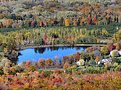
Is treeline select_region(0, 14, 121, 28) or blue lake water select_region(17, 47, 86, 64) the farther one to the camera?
treeline select_region(0, 14, 121, 28)

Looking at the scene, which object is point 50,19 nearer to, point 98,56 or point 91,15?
point 91,15

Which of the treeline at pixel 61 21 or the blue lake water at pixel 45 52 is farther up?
the blue lake water at pixel 45 52

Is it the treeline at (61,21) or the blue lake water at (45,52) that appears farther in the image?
the treeline at (61,21)

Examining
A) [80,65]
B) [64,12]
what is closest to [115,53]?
[80,65]

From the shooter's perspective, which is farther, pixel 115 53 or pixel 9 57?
pixel 9 57

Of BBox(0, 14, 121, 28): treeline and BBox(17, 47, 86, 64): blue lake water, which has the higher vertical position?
BBox(17, 47, 86, 64): blue lake water

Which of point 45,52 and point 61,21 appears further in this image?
point 61,21

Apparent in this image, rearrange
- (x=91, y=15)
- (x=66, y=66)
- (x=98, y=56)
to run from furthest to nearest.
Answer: (x=91, y=15), (x=98, y=56), (x=66, y=66)

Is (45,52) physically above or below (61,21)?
above
